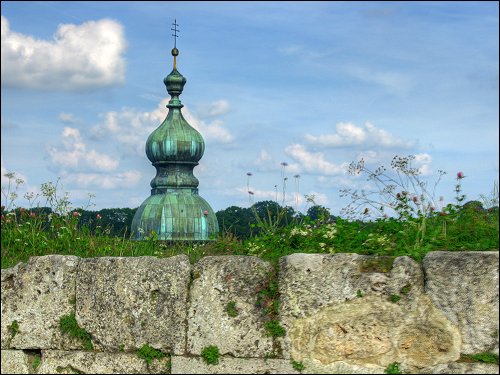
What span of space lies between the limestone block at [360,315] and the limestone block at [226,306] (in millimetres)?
258

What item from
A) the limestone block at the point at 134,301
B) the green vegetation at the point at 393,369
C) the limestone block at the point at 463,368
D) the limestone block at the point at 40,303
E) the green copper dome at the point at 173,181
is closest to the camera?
the limestone block at the point at 463,368

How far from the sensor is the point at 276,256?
7.59m

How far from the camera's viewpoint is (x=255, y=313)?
7.17m

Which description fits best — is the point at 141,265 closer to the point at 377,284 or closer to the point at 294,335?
the point at 294,335

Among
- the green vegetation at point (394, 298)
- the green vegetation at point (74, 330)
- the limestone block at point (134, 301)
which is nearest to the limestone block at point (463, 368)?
the green vegetation at point (394, 298)

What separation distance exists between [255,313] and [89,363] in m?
1.76

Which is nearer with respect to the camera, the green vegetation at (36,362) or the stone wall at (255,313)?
the stone wall at (255,313)

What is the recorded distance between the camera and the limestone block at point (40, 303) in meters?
7.89

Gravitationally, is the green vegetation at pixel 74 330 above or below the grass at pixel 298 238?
below

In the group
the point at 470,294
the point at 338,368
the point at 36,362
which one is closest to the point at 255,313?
the point at 338,368

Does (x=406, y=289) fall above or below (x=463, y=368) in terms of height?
above

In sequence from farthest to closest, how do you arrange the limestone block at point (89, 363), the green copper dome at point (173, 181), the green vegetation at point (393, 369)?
the green copper dome at point (173, 181), the limestone block at point (89, 363), the green vegetation at point (393, 369)

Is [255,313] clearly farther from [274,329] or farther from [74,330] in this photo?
[74,330]

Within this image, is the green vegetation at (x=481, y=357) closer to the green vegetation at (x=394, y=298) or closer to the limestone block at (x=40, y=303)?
the green vegetation at (x=394, y=298)
